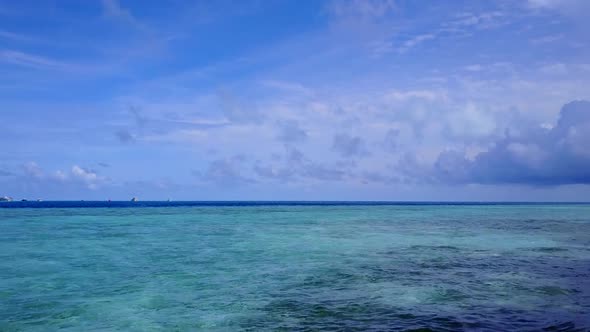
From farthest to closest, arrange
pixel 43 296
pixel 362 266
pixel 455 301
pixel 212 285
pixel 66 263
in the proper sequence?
pixel 66 263 < pixel 362 266 < pixel 212 285 < pixel 43 296 < pixel 455 301

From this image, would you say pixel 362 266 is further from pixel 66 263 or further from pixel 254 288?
pixel 66 263

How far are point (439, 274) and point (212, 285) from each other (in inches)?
407

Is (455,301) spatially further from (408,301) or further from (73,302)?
(73,302)

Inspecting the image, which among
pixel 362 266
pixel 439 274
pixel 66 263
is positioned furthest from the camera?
pixel 66 263

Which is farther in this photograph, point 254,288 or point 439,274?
point 439,274

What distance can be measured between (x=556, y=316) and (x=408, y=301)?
4458mm

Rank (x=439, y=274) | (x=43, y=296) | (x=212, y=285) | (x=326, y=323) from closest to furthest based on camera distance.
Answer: (x=326, y=323) < (x=43, y=296) < (x=212, y=285) < (x=439, y=274)

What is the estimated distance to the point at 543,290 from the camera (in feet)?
55.2

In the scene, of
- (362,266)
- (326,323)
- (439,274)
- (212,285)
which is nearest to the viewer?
(326,323)

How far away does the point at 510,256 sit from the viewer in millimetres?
26250

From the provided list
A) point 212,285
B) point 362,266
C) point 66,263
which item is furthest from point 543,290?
point 66,263

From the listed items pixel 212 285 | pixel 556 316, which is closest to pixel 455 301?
pixel 556 316

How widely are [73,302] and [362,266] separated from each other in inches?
528

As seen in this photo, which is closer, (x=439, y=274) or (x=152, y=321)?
(x=152, y=321)
